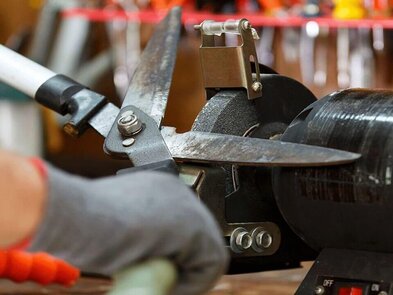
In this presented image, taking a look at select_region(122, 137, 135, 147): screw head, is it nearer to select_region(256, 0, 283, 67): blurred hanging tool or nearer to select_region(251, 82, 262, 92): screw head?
select_region(251, 82, 262, 92): screw head

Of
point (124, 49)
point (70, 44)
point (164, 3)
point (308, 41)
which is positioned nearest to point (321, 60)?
point (308, 41)

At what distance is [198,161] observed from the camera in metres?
1.07

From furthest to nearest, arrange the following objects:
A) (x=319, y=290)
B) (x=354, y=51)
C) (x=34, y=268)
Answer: (x=354, y=51)
(x=319, y=290)
(x=34, y=268)

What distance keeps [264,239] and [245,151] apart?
0.53 feet

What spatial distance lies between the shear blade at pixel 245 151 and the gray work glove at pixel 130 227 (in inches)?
11.4

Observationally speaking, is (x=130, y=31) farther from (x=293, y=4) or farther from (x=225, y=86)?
(x=225, y=86)

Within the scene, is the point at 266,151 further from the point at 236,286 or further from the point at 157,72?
the point at 236,286

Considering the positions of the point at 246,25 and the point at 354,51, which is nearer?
the point at 246,25

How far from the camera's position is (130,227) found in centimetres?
64

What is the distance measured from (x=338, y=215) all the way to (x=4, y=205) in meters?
0.51

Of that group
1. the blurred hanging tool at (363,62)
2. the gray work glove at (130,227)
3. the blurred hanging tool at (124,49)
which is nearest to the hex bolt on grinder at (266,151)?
the gray work glove at (130,227)

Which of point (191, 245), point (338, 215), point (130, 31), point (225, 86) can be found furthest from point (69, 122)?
point (130, 31)

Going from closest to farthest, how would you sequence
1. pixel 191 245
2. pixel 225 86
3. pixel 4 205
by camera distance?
pixel 4 205 < pixel 191 245 < pixel 225 86

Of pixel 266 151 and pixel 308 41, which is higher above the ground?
pixel 266 151
